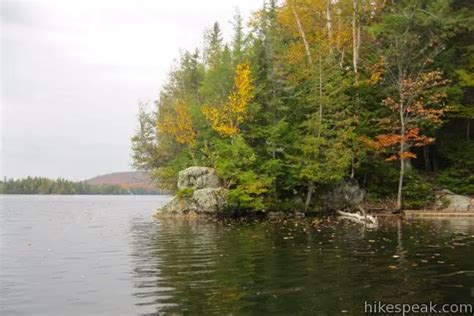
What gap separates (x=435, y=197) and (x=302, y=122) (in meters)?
11.7

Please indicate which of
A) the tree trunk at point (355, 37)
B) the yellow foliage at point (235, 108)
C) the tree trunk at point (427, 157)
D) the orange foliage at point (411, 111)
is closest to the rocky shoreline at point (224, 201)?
the yellow foliage at point (235, 108)

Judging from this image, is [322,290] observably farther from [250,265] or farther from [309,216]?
[309,216]

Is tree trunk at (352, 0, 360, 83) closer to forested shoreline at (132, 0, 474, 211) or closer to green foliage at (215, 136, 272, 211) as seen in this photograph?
forested shoreline at (132, 0, 474, 211)

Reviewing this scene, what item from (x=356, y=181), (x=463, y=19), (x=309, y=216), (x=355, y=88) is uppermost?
(x=463, y=19)

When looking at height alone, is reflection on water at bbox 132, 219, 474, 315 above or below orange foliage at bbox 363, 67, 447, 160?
below

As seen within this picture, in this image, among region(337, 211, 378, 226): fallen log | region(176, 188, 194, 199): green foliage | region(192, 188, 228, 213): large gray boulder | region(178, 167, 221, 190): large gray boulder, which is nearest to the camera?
region(337, 211, 378, 226): fallen log

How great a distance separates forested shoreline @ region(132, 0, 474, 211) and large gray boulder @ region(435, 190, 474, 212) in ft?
2.81

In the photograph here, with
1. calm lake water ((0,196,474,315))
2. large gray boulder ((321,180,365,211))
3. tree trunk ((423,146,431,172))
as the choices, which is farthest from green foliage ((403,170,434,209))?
calm lake water ((0,196,474,315))

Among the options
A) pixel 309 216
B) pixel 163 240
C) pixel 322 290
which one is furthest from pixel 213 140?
pixel 322 290

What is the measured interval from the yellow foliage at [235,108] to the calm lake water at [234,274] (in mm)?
14935

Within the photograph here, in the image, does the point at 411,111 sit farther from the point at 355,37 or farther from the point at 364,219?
the point at 364,219

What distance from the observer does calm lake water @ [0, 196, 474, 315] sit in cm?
841

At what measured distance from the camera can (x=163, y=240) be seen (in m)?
18.8

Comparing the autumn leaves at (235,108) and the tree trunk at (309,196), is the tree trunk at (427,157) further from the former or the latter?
the autumn leaves at (235,108)
